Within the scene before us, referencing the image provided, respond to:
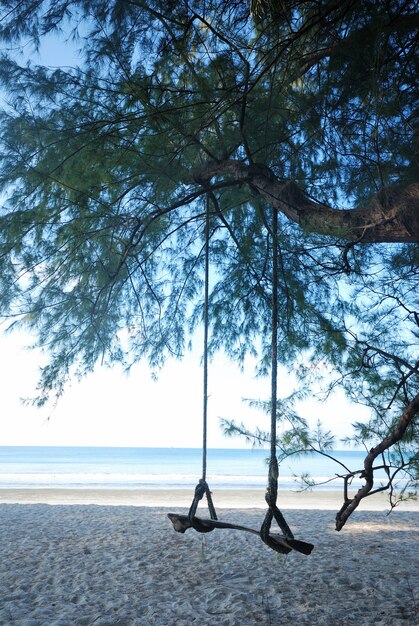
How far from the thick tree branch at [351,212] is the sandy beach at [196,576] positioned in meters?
1.63

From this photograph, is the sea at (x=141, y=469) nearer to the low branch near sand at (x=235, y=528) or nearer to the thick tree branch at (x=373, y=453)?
the thick tree branch at (x=373, y=453)

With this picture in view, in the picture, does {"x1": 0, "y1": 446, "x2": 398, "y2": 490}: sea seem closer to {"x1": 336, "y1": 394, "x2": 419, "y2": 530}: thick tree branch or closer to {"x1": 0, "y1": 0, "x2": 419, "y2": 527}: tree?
{"x1": 0, "y1": 0, "x2": 419, "y2": 527}: tree

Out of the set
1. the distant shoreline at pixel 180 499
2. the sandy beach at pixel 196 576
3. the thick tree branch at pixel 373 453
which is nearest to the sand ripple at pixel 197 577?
the sandy beach at pixel 196 576

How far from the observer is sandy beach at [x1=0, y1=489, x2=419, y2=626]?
271 centimetres

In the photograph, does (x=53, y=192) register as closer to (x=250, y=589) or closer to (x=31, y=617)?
(x=31, y=617)

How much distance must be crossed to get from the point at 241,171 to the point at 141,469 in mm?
17363

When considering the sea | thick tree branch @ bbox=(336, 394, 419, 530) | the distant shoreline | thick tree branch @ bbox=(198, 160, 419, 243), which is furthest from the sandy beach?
the distant shoreline

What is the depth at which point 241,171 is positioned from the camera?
281 centimetres

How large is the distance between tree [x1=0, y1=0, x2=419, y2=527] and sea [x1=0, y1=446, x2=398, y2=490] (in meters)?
3.56

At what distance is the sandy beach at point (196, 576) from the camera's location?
107 inches

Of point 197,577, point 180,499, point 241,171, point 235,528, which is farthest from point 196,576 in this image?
point 180,499

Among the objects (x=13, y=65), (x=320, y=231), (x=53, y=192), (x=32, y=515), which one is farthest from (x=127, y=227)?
(x=32, y=515)

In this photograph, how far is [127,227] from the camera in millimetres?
3223

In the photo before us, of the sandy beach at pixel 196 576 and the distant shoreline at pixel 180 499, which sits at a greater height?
the distant shoreline at pixel 180 499
